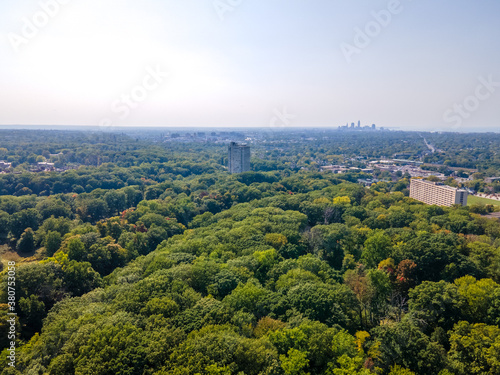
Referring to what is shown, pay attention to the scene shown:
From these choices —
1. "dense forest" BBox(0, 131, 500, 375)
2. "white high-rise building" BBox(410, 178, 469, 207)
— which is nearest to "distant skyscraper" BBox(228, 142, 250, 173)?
"white high-rise building" BBox(410, 178, 469, 207)

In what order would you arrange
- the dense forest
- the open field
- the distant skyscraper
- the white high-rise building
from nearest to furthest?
the dense forest
the white high-rise building
the open field
the distant skyscraper

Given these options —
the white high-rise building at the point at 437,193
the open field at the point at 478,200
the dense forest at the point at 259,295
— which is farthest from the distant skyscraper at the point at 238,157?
the open field at the point at 478,200

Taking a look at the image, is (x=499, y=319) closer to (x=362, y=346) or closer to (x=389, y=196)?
(x=362, y=346)

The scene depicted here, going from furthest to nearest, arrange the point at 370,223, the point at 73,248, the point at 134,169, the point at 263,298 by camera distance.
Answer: the point at 134,169 → the point at 370,223 → the point at 73,248 → the point at 263,298

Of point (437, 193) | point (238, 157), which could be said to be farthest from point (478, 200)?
point (238, 157)

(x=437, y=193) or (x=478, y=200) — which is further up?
(x=437, y=193)

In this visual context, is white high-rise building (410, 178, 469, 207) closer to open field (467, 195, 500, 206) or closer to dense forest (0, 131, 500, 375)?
open field (467, 195, 500, 206)

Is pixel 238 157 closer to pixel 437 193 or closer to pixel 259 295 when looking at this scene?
pixel 437 193

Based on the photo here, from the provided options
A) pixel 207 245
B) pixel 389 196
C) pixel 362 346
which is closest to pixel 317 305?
pixel 362 346

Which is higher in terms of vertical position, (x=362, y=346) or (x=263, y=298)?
(x=263, y=298)
